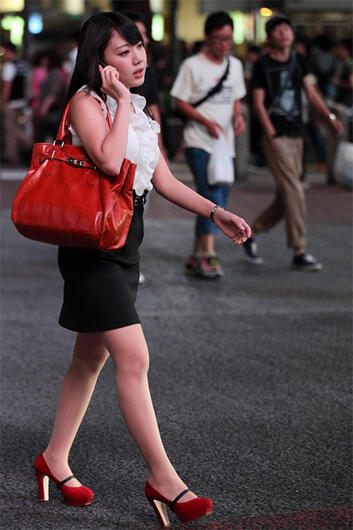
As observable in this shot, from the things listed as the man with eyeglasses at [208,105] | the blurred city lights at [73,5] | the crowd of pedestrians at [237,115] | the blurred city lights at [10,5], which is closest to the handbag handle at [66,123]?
the crowd of pedestrians at [237,115]

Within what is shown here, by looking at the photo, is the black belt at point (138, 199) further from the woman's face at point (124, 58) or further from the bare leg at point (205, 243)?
the bare leg at point (205, 243)

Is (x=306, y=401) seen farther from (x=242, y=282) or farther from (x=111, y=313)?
(x=242, y=282)

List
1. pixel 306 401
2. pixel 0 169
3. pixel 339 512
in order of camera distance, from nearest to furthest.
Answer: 1. pixel 339 512
2. pixel 306 401
3. pixel 0 169

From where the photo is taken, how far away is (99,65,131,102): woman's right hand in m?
3.69

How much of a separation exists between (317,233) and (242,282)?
2.88m

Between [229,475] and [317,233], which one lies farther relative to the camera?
[317,233]

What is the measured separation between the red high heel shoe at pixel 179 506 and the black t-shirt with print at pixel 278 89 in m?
6.03

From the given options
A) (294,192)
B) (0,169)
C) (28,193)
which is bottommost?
(0,169)

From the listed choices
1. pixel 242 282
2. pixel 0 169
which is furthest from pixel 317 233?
pixel 0 169

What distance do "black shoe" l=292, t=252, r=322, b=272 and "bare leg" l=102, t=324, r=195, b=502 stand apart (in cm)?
576

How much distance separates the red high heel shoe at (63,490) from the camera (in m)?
3.96

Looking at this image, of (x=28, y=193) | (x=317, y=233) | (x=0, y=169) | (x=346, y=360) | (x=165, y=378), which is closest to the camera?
(x=28, y=193)

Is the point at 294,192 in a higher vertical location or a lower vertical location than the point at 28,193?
lower

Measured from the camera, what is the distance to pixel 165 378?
19.2 feet
